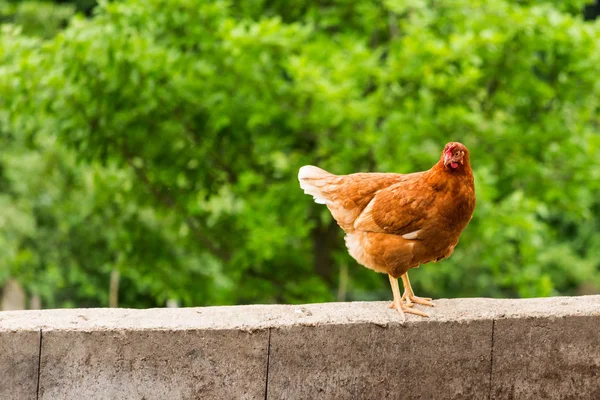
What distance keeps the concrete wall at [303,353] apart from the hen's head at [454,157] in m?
0.56

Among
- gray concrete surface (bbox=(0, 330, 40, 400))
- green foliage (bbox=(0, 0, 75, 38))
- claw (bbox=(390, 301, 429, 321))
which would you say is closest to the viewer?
gray concrete surface (bbox=(0, 330, 40, 400))

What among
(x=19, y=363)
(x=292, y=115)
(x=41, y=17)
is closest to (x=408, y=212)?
(x=19, y=363)

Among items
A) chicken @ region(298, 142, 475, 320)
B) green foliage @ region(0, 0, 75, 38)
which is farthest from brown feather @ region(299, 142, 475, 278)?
green foliage @ region(0, 0, 75, 38)

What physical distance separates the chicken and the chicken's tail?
0.13 m

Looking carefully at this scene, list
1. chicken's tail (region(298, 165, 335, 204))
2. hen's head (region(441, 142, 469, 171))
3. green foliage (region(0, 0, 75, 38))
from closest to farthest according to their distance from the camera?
hen's head (region(441, 142, 469, 171)) < chicken's tail (region(298, 165, 335, 204)) < green foliage (region(0, 0, 75, 38))

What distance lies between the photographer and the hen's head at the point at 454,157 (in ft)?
10.2

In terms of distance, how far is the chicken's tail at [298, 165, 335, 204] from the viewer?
A: 12.2 feet

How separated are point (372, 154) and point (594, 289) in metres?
9.98

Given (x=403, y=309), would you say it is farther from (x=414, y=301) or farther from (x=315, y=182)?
(x=315, y=182)

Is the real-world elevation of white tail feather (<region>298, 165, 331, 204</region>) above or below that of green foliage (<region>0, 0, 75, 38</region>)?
above

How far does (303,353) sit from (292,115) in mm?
4328

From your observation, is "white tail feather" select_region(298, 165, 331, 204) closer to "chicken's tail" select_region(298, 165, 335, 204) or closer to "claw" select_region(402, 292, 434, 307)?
"chicken's tail" select_region(298, 165, 335, 204)

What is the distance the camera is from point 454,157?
3119mm

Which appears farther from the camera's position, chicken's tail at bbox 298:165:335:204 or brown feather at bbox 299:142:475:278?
chicken's tail at bbox 298:165:335:204
